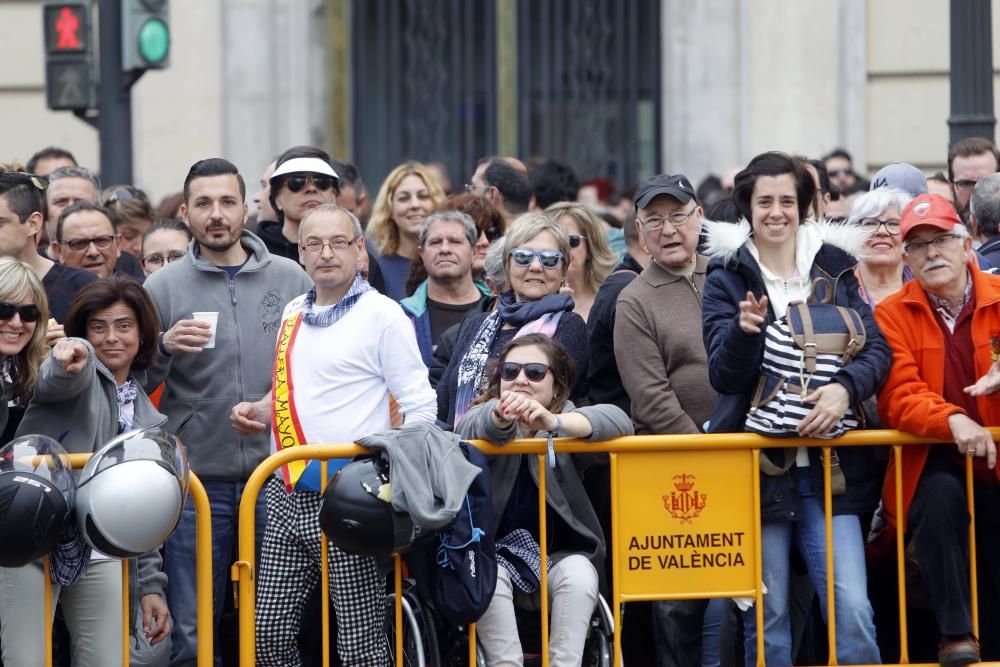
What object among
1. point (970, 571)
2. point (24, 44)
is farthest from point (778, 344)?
point (24, 44)

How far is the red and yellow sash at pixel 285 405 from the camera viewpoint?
264 inches

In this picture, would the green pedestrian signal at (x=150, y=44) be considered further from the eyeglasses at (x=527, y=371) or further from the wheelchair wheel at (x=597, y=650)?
the wheelchair wheel at (x=597, y=650)

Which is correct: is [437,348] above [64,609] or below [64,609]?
above

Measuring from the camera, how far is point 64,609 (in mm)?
6340

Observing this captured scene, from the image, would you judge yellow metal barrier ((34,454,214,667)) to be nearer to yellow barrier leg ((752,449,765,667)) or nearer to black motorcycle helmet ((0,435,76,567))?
black motorcycle helmet ((0,435,76,567))

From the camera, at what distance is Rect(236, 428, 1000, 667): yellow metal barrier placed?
6434 mm

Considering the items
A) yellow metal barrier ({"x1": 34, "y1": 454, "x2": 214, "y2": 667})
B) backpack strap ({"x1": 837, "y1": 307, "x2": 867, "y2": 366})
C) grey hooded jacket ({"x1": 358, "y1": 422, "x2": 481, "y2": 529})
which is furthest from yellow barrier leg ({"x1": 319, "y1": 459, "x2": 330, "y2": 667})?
backpack strap ({"x1": 837, "y1": 307, "x2": 867, "y2": 366})

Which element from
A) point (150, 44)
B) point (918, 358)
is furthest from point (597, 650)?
point (150, 44)

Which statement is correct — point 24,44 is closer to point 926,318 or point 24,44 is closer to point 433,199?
point 433,199

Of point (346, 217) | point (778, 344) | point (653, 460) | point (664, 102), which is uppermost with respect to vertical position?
point (664, 102)

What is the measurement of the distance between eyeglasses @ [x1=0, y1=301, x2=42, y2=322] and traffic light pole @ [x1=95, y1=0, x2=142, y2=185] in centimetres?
431

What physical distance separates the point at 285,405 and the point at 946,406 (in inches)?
96.9

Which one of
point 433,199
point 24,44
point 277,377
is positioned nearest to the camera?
point 277,377

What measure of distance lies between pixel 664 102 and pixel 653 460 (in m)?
7.91
